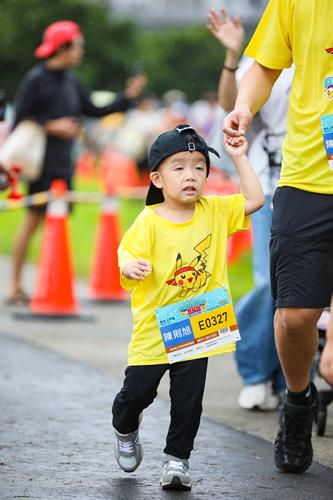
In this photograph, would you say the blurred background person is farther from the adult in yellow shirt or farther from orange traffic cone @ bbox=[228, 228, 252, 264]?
orange traffic cone @ bbox=[228, 228, 252, 264]

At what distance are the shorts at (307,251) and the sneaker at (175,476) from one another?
726mm

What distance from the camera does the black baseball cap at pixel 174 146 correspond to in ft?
16.8

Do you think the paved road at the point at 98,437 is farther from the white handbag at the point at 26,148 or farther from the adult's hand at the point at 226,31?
the white handbag at the point at 26,148

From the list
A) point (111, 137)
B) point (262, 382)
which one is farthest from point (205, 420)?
point (111, 137)

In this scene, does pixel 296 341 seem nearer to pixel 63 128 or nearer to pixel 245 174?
pixel 245 174

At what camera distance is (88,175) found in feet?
Result: 132

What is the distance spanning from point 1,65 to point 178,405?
54709mm

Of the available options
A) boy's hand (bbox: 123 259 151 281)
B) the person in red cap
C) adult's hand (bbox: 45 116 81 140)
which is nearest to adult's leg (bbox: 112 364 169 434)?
boy's hand (bbox: 123 259 151 281)

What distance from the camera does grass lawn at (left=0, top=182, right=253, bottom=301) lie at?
13312mm

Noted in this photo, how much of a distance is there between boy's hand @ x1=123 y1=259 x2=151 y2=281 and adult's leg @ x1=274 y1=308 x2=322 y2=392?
0.57 meters

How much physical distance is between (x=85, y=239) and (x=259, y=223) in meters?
11.3

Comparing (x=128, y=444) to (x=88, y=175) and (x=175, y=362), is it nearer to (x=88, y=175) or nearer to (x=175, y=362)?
(x=175, y=362)

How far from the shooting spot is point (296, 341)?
512cm

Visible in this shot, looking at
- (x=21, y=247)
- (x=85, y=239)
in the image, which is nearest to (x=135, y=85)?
(x=21, y=247)
